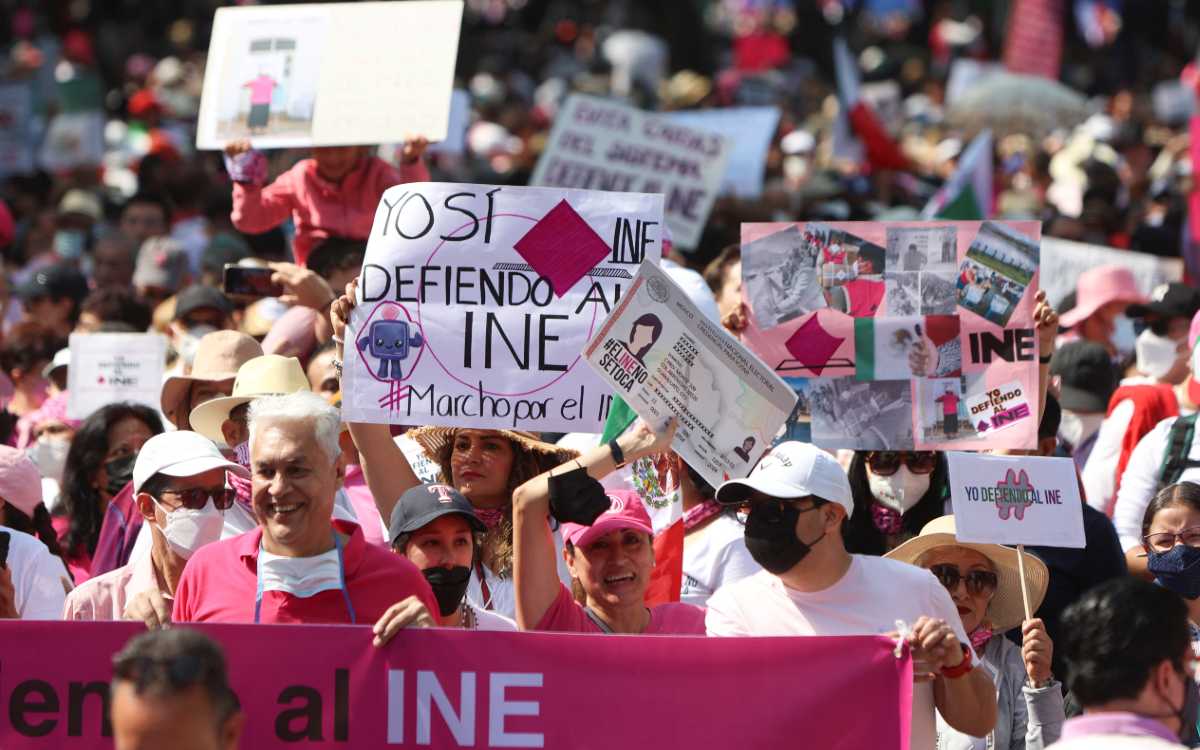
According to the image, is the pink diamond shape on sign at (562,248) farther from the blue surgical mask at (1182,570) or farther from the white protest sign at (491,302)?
the blue surgical mask at (1182,570)

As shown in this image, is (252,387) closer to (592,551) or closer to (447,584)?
(447,584)

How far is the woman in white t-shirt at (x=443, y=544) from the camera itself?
19.2 feet

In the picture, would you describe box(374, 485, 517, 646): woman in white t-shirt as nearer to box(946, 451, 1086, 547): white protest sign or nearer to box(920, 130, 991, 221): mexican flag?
box(946, 451, 1086, 547): white protest sign

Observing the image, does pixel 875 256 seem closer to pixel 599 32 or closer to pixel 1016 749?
pixel 1016 749

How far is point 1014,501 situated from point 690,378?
1105 mm

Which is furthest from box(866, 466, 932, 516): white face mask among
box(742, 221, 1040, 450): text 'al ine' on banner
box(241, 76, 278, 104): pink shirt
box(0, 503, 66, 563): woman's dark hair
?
box(241, 76, 278, 104): pink shirt

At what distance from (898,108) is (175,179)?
12.0 m

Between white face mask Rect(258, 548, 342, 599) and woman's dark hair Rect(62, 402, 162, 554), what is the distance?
232 cm

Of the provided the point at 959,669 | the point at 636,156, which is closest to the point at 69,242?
the point at 636,156

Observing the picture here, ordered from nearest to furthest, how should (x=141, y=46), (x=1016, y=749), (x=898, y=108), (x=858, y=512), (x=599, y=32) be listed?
(x=1016, y=749), (x=858, y=512), (x=898, y=108), (x=141, y=46), (x=599, y=32)

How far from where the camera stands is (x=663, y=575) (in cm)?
660

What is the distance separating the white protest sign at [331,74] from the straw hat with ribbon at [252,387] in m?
1.56

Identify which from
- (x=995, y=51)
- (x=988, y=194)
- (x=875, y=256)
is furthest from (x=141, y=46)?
(x=875, y=256)

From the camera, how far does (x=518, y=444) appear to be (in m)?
6.77
